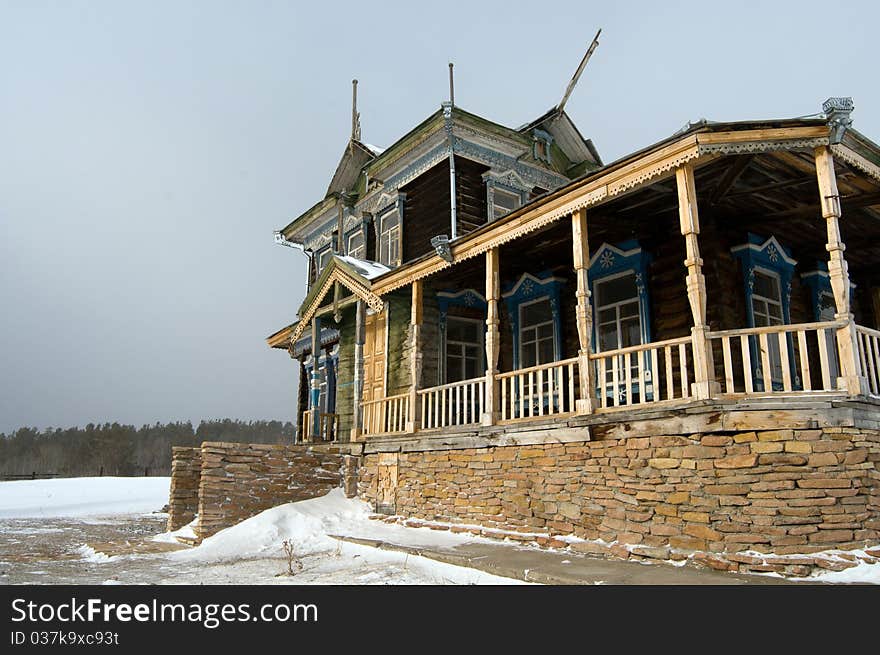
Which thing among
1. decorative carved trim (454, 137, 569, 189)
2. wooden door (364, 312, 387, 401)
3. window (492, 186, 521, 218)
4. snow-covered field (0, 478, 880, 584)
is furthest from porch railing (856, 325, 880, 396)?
decorative carved trim (454, 137, 569, 189)

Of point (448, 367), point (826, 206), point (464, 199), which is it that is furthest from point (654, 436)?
point (464, 199)

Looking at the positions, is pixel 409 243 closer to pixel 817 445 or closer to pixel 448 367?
pixel 448 367

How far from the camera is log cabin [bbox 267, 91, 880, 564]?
279 inches

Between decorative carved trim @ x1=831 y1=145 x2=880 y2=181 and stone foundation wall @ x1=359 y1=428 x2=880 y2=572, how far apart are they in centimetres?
339

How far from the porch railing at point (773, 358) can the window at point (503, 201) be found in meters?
6.82

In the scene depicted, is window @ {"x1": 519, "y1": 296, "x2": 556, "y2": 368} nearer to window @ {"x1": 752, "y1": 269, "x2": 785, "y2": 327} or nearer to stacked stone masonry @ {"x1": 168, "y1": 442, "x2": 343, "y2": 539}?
window @ {"x1": 752, "y1": 269, "x2": 785, "y2": 327}

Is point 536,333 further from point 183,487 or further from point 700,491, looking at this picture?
point 183,487

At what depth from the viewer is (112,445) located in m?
76.0

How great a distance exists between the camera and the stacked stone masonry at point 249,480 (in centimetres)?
1216

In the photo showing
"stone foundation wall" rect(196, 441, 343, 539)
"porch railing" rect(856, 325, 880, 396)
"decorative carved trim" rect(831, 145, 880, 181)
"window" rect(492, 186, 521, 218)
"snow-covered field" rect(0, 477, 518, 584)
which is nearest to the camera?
"porch railing" rect(856, 325, 880, 396)

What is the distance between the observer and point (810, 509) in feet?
22.1

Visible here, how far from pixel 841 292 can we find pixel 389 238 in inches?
493

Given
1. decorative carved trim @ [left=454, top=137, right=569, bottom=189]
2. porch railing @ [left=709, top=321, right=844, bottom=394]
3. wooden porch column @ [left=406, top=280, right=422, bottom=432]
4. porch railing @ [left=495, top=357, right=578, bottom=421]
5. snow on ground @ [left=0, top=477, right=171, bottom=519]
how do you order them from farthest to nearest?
snow on ground @ [left=0, top=477, right=171, bottom=519] → decorative carved trim @ [left=454, top=137, right=569, bottom=189] → wooden porch column @ [left=406, top=280, right=422, bottom=432] → porch railing @ [left=495, top=357, right=578, bottom=421] → porch railing @ [left=709, top=321, right=844, bottom=394]

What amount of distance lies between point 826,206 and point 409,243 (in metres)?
11.0
